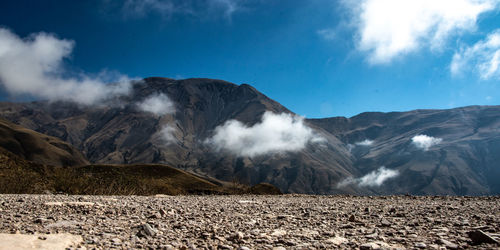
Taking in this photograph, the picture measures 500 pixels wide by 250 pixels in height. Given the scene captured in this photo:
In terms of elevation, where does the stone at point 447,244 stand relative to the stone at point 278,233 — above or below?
above

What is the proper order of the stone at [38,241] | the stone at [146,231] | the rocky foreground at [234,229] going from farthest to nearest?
1. the stone at [146,231]
2. the rocky foreground at [234,229]
3. the stone at [38,241]

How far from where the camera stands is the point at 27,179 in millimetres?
17641

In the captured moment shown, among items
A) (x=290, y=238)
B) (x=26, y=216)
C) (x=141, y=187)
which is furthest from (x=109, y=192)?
(x=290, y=238)

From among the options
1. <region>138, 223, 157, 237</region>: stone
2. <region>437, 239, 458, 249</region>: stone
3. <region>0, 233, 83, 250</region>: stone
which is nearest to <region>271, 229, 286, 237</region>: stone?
<region>138, 223, 157, 237</region>: stone

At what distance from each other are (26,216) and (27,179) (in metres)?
12.9

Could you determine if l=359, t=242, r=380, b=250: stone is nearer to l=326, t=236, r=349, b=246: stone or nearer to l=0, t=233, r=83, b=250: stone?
l=326, t=236, r=349, b=246: stone

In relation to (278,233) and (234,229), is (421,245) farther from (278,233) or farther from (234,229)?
(234,229)

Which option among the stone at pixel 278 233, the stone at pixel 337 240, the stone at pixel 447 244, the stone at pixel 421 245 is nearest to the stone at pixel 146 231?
the stone at pixel 278 233

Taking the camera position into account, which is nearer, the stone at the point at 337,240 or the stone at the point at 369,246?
the stone at the point at 369,246

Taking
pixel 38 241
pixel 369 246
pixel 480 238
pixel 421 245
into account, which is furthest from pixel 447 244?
pixel 38 241

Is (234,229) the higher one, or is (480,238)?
(480,238)

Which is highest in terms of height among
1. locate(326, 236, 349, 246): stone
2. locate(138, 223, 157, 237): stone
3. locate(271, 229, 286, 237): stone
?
locate(138, 223, 157, 237): stone

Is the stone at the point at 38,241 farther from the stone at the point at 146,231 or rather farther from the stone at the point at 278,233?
the stone at the point at 278,233

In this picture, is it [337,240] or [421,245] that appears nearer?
[421,245]
